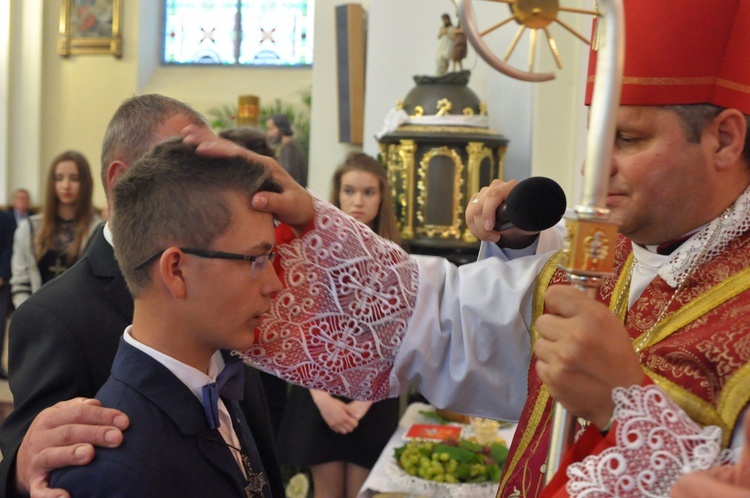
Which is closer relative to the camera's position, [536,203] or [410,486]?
[536,203]

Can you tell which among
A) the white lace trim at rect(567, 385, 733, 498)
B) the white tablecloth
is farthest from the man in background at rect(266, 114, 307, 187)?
the white lace trim at rect(567, 385, 733, 498)

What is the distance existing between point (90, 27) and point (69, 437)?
12.8 m

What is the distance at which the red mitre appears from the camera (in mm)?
1646

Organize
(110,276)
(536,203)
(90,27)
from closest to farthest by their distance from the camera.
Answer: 1. (536,203)
2. (110,276)
3. (90,27)

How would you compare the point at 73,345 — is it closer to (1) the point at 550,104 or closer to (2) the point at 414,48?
(1) the point at 550,104

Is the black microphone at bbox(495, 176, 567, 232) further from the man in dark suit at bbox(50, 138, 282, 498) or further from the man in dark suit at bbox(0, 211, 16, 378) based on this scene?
the man in dark suit at bbox(0, 211, 16, 378)

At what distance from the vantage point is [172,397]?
5.64 feet

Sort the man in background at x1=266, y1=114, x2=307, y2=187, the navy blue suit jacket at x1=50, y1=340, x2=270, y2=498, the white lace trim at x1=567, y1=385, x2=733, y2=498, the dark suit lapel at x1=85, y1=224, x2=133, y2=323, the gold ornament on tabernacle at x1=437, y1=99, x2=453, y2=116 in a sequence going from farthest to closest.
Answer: the man in background at x1=266, y1=114, x2=307, y2=187 < the gold ornament on tabernacle at x1=437, y1=99, x2=453, y2=116 < the dark suit lapel at x1=85, y1=224, x2=133, y2=323 < the navy blue suit jacket at x1=50, y1=340, x2=270, y2=498 < the white lace trim at x1=567, y1=385, x2=733, y2=498

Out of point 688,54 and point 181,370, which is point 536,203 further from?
point 181,370

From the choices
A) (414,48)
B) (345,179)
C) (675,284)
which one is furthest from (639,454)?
(414,48)

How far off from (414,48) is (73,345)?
679 centimetres

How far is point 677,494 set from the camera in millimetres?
1183

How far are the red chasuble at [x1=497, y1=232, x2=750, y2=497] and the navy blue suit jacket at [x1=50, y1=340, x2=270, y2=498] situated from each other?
1.94 feet

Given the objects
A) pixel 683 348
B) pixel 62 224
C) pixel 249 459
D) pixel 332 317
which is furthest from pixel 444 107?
pixel 683 348
